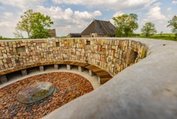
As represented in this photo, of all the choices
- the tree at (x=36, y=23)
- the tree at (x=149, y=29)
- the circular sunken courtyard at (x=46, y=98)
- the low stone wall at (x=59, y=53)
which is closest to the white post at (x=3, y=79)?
the low stone wall at (x=59, y=53)

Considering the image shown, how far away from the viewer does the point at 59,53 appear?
1216 cm

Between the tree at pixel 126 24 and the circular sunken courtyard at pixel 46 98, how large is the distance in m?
21.4

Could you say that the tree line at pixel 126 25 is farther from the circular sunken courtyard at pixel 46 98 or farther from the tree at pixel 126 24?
the circular sunken courtyard at pixel 46 98

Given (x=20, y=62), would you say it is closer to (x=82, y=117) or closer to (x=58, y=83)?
(x=58, y=83)

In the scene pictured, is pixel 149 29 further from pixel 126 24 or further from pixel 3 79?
pixel 3 79

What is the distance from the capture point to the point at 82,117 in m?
0.83

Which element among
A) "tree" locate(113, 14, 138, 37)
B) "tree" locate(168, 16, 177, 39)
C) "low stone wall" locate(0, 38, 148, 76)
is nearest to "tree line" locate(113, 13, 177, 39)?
"tree" locate(113, 14, 138, 37)

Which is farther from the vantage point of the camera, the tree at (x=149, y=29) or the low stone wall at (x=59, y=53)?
the tree at (x=149, y=29)

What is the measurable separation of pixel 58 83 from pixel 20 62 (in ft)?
14.4

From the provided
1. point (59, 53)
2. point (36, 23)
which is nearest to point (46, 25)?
point (36, 23)

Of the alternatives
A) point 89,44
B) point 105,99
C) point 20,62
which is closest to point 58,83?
point 89,44

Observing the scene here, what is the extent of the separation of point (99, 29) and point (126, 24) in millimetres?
5956

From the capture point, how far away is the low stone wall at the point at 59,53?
26.2 ft

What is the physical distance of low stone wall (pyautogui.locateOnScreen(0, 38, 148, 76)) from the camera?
7.97 m
